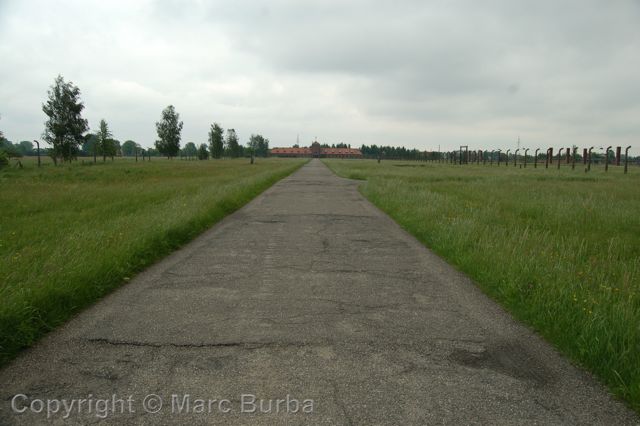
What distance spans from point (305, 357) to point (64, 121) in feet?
195

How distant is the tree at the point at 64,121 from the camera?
5041 centimetres

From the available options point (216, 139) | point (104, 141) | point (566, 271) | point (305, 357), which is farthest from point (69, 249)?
point (216, 139)

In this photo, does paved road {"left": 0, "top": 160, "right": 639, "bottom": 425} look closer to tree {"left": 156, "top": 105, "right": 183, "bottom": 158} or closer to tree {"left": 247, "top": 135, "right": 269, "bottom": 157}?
tree {"left": 156, "top": 105, "right": 183, "bottom": 158}

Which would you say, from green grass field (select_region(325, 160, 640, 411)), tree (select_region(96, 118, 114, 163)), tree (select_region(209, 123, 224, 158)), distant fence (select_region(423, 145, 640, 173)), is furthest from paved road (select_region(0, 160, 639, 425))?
tree (select_region(209, 123, 224, 158))

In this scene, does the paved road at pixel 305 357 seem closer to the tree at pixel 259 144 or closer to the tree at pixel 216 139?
the tree at pixel 216 139

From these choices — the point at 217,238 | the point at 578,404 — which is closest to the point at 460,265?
the point at 578,404

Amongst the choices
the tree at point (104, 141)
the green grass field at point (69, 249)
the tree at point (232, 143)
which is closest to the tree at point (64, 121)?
the tree at point (104, 141)

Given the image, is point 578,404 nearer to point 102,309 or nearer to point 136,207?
point 102,309

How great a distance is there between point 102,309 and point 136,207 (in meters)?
8.21

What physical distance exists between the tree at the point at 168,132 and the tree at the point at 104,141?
12356 millimetres

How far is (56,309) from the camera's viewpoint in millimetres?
4156

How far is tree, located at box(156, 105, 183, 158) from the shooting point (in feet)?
300

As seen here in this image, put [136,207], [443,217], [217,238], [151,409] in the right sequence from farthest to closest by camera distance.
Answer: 1. [136,207]
2. [443,217]
3. [217,238]
4. [151,409]

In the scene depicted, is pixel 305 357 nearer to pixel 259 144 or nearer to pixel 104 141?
pixel 104 141
